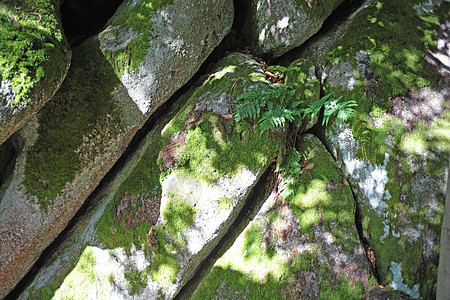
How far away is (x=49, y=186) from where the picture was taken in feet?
16.1

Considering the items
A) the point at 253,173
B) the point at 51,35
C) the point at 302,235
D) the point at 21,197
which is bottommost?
the point at 302,235

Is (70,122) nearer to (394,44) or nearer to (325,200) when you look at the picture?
(325,200)

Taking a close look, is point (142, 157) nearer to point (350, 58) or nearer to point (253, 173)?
point (253, 173)

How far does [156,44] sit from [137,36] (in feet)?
1.11

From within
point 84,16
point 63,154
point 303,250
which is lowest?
point 303,250

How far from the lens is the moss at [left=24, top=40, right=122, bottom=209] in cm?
486

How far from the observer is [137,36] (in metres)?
5.09

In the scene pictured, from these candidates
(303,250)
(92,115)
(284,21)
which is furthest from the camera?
(284,21)

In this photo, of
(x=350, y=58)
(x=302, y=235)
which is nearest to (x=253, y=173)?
(x=302, y=235)

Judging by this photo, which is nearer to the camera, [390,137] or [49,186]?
[390,137]

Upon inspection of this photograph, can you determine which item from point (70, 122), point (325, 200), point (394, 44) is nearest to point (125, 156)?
point (70, 122)

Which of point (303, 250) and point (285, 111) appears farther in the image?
point (285, 111)

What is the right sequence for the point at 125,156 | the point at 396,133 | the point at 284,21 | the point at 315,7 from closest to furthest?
the point at 396,133 → the point at 315,7 → the point at 284,21 → the point at 125,156

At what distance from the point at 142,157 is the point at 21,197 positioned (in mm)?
1835
